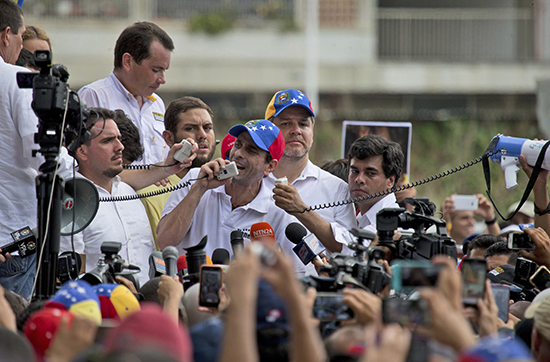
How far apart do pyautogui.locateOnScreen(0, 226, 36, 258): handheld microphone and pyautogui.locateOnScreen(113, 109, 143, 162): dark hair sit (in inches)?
56.4

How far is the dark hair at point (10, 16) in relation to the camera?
4660 mm

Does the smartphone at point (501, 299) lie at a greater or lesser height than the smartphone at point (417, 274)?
lesser

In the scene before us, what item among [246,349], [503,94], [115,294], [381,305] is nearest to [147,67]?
[115,294]

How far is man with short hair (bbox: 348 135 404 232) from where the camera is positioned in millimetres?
5477

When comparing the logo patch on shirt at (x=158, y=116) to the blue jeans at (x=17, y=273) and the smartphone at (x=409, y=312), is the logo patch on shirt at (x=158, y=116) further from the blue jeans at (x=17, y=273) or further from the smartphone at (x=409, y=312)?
the smartphone at (x=409, y=312)

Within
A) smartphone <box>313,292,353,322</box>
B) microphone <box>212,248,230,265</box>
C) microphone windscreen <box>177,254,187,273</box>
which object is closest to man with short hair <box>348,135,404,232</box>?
microphone <box>212,248,230,265</box>

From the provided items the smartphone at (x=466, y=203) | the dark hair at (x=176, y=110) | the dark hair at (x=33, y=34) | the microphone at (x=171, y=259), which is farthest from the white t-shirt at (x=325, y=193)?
the dark hair at (x=33, y=34)

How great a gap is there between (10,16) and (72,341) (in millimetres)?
2702

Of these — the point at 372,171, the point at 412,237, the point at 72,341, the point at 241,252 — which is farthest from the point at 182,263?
the point at 241,252

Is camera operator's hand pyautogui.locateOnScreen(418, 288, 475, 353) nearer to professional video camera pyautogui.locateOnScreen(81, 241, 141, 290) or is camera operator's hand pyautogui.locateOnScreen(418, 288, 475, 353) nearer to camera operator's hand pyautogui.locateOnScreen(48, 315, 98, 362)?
camera operator's hand pyautogui.locateOnScreen(48, 315, 98, 362)

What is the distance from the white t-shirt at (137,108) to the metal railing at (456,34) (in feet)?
37.4

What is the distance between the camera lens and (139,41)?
597cm

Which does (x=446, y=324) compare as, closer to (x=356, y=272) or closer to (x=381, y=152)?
(x=356, y=272)

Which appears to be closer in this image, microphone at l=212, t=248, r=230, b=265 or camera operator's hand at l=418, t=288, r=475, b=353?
camera operator's hand at l=418, t=288, r=475, b=353
